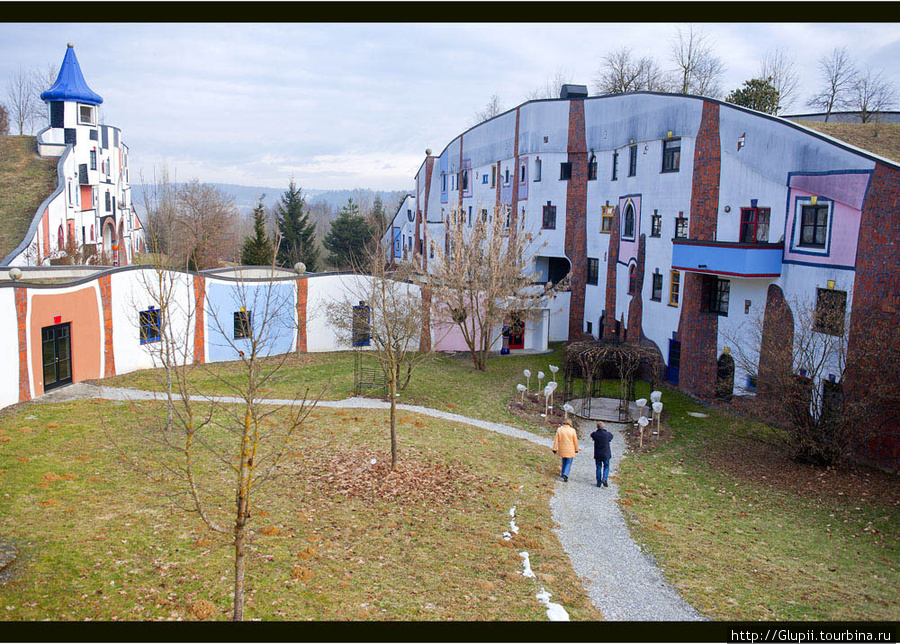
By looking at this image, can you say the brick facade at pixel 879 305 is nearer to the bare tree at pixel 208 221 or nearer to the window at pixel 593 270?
the window at pixel 593 270

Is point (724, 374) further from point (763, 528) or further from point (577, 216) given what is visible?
point (763, 528)

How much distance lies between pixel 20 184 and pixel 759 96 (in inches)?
1999

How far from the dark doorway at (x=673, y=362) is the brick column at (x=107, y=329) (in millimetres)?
24040

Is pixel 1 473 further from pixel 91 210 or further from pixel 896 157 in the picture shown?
pixel 91 210

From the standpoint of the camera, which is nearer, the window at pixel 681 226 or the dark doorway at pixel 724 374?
the dark doorway at pixel 724 374

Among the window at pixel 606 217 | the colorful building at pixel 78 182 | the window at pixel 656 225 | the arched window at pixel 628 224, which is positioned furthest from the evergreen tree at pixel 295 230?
the window at pixel 656 225

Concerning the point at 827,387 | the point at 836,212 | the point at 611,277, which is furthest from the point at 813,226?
the point at 611,277

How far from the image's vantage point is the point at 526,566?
11.1m

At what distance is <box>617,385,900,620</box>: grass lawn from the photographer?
1043cm

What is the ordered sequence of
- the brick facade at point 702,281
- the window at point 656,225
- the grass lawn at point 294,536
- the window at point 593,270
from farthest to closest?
1. the window at point 593,270
2. the window at point 656,225
3. the brick facade at point 702,281
4. the grass lawn at point 294,536

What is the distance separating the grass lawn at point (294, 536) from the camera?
9.14 m

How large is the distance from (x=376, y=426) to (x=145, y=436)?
6.48m

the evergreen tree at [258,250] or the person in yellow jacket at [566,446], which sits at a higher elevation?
the evergreen tree at [258,250]

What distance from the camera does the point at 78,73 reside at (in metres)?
49.0
